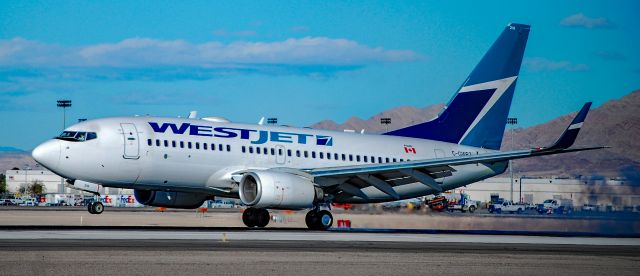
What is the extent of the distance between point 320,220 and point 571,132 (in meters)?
11.7

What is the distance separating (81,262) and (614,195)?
28939 millimetres

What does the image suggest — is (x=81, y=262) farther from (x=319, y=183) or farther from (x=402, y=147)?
(x=402, y=147)

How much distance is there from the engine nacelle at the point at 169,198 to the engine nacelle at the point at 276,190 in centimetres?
394

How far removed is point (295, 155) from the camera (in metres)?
46.5

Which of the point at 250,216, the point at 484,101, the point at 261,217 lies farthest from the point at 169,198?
the point at 484,101

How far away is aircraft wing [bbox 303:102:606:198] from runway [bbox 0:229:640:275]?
7.64 meters

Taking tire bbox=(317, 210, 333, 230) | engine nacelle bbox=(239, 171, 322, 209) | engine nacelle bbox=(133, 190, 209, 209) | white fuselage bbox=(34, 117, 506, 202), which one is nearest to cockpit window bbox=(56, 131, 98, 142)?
white fuselage bbox=(34, 117, 506, 202)

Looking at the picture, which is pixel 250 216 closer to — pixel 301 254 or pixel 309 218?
pixel 309 218

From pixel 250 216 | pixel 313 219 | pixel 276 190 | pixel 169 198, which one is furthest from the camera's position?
pixel 250 216

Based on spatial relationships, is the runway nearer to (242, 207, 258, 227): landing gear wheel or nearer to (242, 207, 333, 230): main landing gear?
(242, 207, 333, 230): main landing gear

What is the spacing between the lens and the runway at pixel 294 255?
22.6 m

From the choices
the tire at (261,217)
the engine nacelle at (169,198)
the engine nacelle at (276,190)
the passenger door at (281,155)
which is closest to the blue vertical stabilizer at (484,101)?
the passenger door at (281,155)

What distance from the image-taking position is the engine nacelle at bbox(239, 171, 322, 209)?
4141 centimetres

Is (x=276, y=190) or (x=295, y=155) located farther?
(x=295, y=155)
